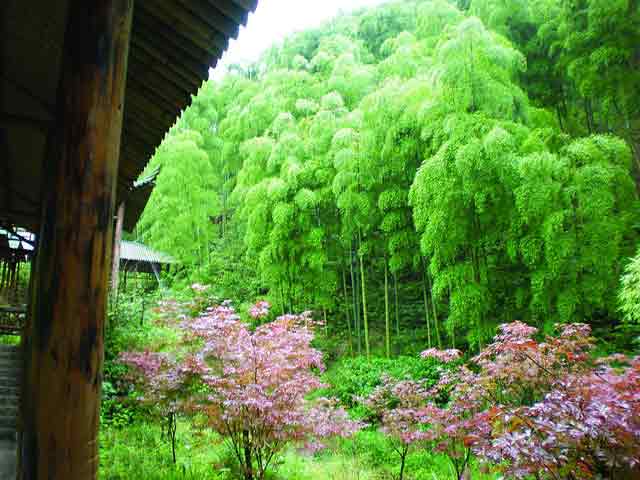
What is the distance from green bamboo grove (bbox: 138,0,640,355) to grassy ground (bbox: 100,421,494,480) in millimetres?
1991

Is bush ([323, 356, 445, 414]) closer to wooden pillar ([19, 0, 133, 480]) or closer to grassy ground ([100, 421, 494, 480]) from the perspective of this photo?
grassy ground ([100, 421, 494, 480])

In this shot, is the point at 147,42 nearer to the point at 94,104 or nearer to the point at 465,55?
the point at 94,104

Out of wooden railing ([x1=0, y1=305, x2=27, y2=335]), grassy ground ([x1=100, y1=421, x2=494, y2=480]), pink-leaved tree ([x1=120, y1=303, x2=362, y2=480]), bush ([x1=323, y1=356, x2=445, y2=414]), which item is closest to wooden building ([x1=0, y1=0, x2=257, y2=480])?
pink-leaved tree ([x1=120, y1=303, x2=362, y2=480])

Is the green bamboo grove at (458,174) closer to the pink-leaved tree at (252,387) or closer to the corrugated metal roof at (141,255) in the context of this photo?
the corrugated metal roof at (141,255)

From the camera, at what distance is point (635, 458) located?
218 cm

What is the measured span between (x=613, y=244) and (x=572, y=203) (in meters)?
0.69

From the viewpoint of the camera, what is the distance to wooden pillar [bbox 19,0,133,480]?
1.26 m

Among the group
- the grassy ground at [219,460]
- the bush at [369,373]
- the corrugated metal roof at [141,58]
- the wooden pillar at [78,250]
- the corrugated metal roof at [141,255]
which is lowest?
the grassy ground at [219,460]

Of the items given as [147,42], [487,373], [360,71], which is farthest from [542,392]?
[360,71]

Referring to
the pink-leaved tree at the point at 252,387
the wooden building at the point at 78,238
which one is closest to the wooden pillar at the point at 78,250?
the wooden building at the point at 78,238

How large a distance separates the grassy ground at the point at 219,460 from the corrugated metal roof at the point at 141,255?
318 inches

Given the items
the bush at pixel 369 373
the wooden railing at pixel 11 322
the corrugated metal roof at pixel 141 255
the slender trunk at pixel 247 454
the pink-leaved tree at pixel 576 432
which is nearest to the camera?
the pink-leaved tree at pixel 576 432

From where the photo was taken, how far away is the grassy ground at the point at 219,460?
426cm

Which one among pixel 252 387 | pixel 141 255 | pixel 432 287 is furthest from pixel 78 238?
pixel 141 255
